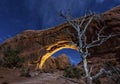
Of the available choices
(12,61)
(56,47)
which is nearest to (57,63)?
(56,47)

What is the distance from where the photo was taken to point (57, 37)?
41000 millimetres

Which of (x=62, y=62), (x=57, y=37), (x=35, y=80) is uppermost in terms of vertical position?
(x=57, y=37)

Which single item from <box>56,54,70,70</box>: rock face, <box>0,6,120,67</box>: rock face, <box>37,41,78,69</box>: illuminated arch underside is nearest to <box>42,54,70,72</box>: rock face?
<box>56,54,70,70</box>: rock face

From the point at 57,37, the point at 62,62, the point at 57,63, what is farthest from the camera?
the point at 57,63

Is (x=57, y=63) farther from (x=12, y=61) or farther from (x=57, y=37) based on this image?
(x=12, y=61)

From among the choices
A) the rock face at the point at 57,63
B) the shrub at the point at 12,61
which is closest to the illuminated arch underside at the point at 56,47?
the rock face at the point at 57,63

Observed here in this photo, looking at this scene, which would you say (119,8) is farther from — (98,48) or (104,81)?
(104,81)

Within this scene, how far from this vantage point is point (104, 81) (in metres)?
28.1

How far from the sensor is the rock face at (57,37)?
35688 millimetres

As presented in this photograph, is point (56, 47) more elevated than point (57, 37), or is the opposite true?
point (57, 37)

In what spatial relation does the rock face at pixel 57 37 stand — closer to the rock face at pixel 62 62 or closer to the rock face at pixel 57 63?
the rock face at pixel 57 63

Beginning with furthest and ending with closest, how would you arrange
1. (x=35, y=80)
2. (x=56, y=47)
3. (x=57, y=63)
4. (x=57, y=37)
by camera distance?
A: (x=57, y=63) < (x=56, y=47) < (x=57, y=37) < (x=35, y=80)

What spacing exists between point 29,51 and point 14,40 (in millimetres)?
5033

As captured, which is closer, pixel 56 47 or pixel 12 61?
pixel 12 61
